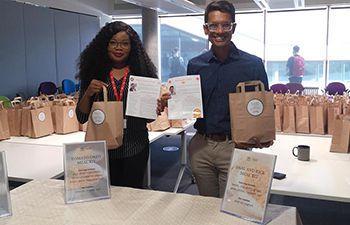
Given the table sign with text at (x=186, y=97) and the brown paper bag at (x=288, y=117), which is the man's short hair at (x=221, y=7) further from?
the brown paper bag at (x=288, y=117)

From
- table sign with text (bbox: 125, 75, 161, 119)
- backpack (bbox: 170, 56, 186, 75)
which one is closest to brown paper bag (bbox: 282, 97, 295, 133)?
table sign with text (bbox: 125, 75, 161, 119)

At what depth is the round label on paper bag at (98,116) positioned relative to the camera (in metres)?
1.61

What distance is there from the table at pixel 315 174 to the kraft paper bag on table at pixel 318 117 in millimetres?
293

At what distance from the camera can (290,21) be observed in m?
8.20

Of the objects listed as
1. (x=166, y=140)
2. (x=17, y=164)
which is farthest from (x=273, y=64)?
(x=17, y=164)

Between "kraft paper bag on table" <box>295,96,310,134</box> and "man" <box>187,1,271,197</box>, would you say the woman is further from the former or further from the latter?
"kraft paper bag on table" <box>295,96,310,134</box>

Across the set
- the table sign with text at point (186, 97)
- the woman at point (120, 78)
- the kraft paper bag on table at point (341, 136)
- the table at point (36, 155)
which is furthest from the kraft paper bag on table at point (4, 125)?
the kraft paper bag on table at point (341, 136)

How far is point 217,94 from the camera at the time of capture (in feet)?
5.54

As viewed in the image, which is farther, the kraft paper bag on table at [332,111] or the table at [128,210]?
the kraft paper bag on table at [332,111]

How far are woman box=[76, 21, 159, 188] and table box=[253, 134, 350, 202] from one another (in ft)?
2.39

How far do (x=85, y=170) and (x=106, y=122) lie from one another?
→ 0.26 metres

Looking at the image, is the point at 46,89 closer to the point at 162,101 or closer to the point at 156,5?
the point at 156,5

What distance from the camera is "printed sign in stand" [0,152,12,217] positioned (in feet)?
4.28

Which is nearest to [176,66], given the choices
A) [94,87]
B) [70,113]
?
[70,113]
